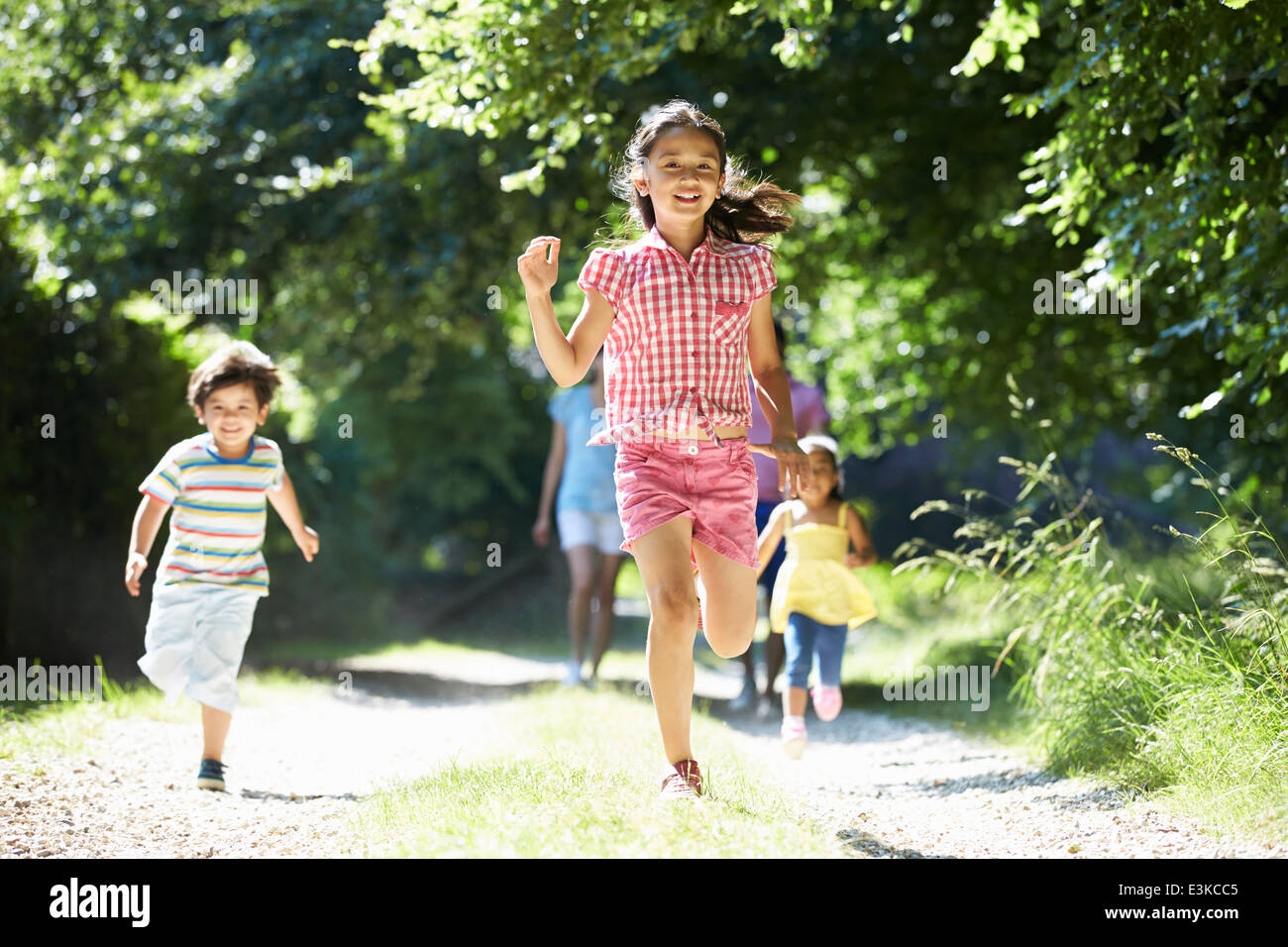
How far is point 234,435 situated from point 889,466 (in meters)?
22.6

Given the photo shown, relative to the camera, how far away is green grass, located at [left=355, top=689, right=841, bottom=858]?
3070 mm

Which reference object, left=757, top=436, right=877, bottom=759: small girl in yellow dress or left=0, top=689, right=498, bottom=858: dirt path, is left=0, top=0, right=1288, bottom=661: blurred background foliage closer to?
left=757, top=436, right=877, bottom=759: small girl in yellow dress

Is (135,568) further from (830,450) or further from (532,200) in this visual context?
(532,200)

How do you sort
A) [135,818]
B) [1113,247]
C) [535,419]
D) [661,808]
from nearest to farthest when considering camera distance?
[661,808] → [135,818] → [1113,247] → [535,419]

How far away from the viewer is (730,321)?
156 inches

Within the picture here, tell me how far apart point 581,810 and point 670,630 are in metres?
0.62

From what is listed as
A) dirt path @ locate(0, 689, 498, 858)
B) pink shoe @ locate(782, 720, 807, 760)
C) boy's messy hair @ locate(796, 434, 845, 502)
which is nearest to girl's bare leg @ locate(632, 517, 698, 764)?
dirt path @ locate(0, 689, 498, 858)

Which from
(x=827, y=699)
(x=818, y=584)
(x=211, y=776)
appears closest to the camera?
(x=211, y=776)

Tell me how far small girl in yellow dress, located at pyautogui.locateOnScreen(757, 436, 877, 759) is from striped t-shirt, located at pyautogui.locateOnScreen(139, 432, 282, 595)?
219 centimetres

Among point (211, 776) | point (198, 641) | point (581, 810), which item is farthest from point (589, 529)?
point (581, 810)

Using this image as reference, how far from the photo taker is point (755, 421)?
6934mm

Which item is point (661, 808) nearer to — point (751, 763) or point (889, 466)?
point (751, 763)

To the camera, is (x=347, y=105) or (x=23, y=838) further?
(x=347, y=105)

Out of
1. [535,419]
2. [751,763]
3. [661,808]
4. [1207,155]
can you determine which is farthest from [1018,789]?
[535,419]
